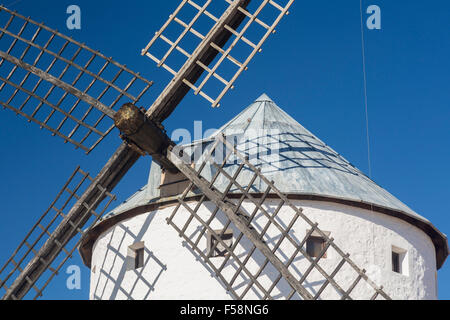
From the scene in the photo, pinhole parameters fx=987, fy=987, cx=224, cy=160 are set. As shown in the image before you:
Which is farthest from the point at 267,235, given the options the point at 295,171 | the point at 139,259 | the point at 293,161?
the point at 139,259

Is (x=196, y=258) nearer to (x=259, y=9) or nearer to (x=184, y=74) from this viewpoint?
(x=184, y=74)

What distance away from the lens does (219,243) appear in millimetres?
13203

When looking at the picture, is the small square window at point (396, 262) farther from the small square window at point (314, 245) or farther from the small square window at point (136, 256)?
the small square window at point (136, 256)

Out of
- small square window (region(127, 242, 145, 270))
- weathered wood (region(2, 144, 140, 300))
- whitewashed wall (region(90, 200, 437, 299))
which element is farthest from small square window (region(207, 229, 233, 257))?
weathered wood (region(2, 144, 140, 300))

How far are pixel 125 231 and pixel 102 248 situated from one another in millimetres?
578

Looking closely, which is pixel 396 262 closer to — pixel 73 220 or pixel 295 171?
pixel 295 171

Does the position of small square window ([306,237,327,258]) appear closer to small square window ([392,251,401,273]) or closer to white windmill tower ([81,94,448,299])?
white windmill tower ([81,94,448,299])

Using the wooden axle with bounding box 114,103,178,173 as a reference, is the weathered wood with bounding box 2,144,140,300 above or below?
below

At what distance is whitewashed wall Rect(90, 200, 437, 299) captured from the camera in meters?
13.0

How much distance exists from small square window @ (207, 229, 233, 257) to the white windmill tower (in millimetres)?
19

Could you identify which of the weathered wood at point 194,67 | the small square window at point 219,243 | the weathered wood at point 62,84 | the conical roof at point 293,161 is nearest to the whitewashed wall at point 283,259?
the small square window at point 219,243

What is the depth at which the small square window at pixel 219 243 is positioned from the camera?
1318 cm

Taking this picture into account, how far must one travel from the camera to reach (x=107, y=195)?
539 inches
